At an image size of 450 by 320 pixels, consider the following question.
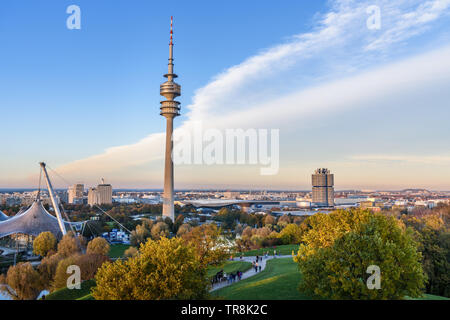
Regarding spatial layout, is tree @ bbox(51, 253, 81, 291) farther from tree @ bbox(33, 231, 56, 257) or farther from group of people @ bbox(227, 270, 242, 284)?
tree @ bbox(33, 231, 56, 257)

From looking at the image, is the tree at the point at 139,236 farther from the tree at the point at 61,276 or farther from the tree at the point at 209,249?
the tree at the point at 209,249

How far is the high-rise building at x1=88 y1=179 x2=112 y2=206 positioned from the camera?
16151cm

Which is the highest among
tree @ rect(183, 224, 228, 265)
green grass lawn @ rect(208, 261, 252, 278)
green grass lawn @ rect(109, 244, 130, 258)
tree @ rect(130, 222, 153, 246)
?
tree @ rect(183, 224, 228, 265)

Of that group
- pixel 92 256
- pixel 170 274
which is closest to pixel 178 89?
pixel 92 256

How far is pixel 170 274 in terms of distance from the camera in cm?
1650

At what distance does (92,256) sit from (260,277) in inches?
649

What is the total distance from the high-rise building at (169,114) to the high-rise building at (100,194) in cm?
7338

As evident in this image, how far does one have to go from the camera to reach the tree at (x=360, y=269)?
15.4m

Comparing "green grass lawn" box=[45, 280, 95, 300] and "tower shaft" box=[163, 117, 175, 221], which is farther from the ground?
"tower shaft" box=[163, 117, 175, 221]

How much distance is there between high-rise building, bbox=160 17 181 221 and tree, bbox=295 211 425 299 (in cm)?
8151

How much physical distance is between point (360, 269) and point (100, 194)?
539ft

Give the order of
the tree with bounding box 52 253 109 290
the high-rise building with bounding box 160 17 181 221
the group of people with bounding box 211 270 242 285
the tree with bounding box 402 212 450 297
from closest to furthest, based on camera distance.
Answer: the group of people with bounding box 211 270 242 285, the tree with bounding box 402 212 450 297, the tree with bounding box 52 253 109 290, the high-rise building with bounding box 160 17 181 221
